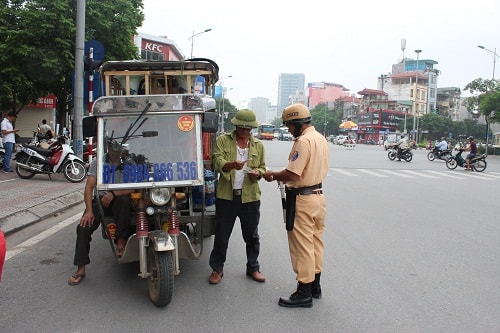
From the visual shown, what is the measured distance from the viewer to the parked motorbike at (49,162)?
1107cm

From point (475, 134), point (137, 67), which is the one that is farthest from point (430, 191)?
point (475, 134)

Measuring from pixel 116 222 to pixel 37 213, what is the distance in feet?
12.1

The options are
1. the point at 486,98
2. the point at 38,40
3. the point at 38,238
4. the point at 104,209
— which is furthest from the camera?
the point at 486,98

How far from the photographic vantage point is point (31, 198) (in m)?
8.21

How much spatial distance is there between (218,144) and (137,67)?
7.04 ft

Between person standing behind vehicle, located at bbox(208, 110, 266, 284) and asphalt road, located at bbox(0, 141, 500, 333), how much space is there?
370mm

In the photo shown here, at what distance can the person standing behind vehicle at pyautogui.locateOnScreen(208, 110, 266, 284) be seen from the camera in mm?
4312

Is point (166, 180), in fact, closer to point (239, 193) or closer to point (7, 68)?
point (239, 193)

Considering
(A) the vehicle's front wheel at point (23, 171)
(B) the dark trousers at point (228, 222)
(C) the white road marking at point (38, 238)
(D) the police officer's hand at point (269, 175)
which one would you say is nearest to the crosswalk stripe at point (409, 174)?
(A) the vehicle's front wheel at point (23, 171)

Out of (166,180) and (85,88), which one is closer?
(166,180)

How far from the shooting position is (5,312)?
3586 millimetres

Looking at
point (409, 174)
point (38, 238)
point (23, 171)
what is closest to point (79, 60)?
point (23, 171)

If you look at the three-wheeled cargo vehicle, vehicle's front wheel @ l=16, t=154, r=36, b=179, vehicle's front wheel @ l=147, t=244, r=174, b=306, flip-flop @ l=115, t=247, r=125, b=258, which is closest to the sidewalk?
vehicle's front wheel @ l=16, t=154, r=36, b=179

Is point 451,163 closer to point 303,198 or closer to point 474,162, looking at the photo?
point 474,162
